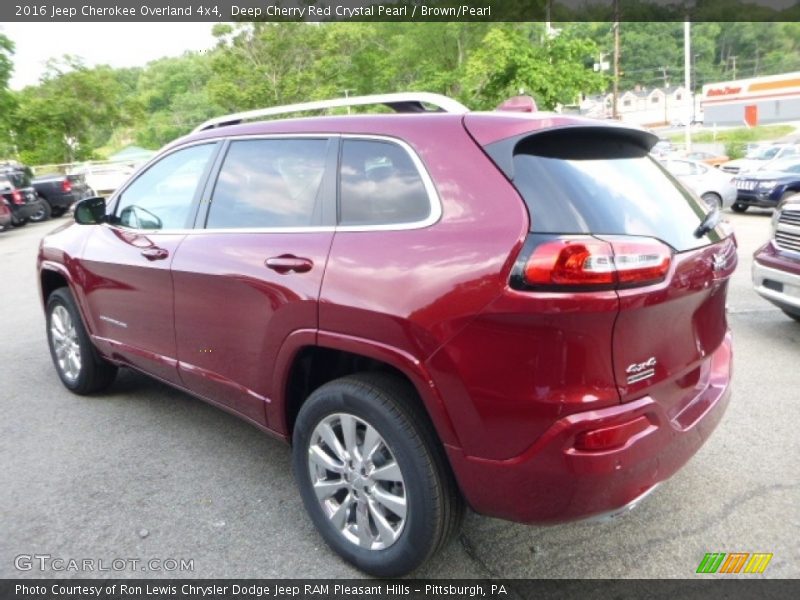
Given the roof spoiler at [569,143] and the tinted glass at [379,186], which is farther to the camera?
the tinted glass at [379,186]

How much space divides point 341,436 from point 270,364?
496 millimetres

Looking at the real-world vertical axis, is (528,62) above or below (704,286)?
above

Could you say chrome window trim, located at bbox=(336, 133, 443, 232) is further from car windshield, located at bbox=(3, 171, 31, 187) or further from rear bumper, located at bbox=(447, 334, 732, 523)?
car windshield, located at bbox=(3, 171, 31, 187)

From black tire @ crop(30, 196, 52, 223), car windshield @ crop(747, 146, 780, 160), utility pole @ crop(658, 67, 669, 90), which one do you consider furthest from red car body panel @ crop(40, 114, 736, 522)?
utility pole @ crop(658, 67, 669, 90)

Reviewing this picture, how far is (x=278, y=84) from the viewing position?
27.5 metres

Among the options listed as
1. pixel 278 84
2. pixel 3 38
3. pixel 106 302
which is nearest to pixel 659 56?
pixel 278 84

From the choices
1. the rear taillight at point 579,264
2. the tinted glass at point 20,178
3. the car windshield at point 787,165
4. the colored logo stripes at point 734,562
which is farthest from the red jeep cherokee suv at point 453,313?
Answer: the tinted glass at point 20,178

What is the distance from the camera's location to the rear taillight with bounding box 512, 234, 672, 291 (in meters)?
2.18

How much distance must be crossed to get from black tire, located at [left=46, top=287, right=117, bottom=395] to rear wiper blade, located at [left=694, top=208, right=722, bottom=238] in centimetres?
384

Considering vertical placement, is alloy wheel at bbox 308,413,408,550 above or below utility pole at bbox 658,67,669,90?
below

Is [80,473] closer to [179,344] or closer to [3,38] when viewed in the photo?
[179,344]

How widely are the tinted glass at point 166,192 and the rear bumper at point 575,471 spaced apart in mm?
2150

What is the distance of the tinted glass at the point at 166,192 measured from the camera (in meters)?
3.69

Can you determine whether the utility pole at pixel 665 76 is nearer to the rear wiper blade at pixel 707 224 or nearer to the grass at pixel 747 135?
the grass at pixel 747 135
